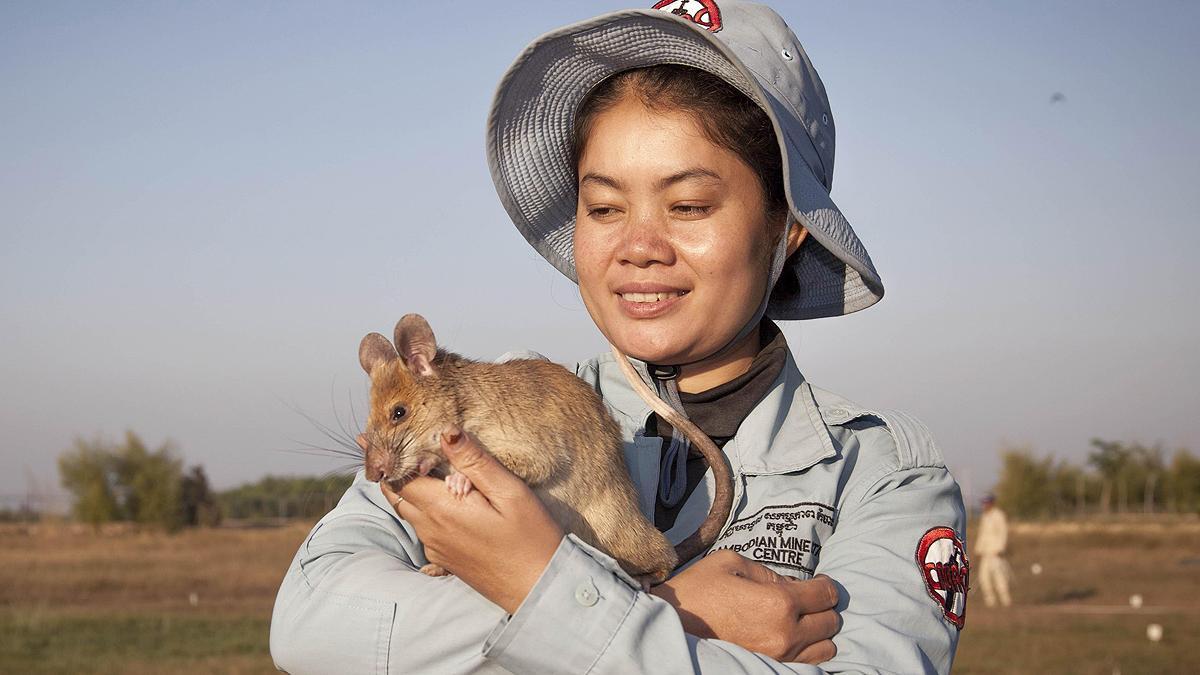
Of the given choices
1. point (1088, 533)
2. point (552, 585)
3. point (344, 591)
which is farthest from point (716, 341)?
point (1088, 533)

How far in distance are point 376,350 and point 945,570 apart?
189 cm

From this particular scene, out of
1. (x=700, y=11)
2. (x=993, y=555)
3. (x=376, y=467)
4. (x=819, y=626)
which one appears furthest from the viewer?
(x=993, y=555)

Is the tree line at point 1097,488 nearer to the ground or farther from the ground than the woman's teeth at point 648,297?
nearer to the ground

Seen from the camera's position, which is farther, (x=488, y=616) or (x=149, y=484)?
(x=149, y=484)

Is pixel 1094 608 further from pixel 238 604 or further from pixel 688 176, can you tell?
pixel 688 176

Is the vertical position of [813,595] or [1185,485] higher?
[813,595]

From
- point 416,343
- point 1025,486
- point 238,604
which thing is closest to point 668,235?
point 416,343

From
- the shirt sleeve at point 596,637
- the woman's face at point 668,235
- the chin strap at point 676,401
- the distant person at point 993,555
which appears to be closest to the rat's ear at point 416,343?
the woman's face at point 668,235

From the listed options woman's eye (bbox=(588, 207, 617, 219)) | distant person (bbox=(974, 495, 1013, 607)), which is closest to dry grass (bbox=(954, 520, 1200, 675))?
distant person (bbox=(974, 495, 1013, 607))

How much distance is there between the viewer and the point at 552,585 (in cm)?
260

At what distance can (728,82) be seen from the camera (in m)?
3.43

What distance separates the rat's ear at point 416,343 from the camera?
11.1 ft

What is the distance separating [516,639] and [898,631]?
1088 millimetres

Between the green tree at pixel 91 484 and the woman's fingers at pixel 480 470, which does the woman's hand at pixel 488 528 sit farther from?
the green tree at pixel 91 484
